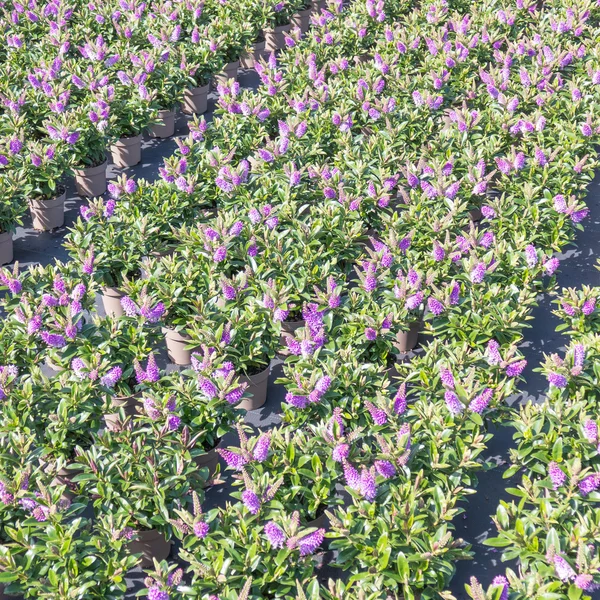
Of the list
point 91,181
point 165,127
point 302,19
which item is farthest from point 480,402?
point 302,19

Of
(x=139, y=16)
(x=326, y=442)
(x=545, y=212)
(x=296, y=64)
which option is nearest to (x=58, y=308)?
(x=326, y=442)

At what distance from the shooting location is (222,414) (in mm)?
4090

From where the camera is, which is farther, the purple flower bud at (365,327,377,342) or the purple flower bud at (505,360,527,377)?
the purple flower bud at (365,327,377,342)

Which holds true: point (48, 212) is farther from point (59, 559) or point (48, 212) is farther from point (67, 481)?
point (59, 559)

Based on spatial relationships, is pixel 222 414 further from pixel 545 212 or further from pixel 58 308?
pixel 545 212

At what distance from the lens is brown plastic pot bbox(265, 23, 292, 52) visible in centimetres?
963

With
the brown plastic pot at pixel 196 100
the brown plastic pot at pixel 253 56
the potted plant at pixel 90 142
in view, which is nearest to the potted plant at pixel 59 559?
the potted plant at pixel 90 142

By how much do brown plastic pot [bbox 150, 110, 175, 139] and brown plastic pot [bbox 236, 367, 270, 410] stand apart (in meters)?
4.13

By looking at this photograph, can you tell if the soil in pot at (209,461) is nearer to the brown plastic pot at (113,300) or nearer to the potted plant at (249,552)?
the potted plant at (249,552)

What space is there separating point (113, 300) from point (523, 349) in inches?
124

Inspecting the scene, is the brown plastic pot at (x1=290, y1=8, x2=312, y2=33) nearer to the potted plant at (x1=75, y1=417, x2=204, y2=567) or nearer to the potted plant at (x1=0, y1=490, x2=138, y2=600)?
the potted plant at (x1=75, y1=417, x2=204, y2=567)

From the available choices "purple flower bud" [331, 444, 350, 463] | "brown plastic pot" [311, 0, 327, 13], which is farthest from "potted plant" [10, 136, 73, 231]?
"brown plastic pot" [311, 0, 327, 13]

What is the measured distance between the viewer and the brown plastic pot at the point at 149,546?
3.69m

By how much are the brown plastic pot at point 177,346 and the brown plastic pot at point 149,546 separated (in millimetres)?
1502
